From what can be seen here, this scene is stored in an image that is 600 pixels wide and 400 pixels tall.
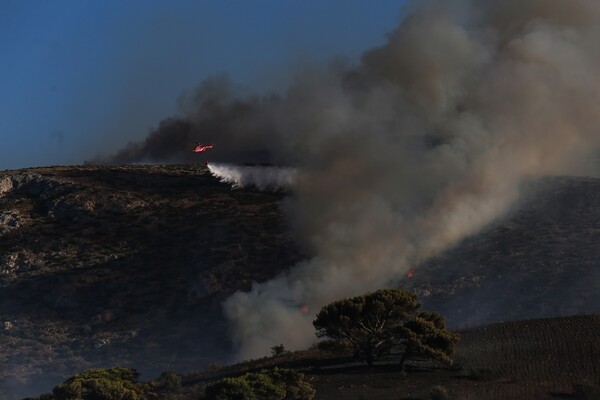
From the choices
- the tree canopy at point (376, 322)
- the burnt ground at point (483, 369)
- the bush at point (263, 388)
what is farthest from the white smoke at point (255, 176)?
the bush at point (263, 388)

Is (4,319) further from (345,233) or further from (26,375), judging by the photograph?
(345,233)

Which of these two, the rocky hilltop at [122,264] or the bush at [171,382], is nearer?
the bush at [171,382]

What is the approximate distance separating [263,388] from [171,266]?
52291 mm

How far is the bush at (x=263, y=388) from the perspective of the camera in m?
40.2

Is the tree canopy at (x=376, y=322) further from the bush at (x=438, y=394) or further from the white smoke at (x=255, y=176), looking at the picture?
the white smoke at (x=255, y=176)

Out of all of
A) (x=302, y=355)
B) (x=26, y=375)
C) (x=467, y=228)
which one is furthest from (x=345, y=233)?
(x=26, y=375)

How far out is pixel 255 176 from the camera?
379 ft

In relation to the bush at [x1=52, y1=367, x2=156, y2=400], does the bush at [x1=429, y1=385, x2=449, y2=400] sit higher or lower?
lower

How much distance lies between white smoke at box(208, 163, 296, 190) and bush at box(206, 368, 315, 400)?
53.9 meters

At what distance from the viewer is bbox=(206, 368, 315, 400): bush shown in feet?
132

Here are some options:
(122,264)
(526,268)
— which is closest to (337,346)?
(526,268)

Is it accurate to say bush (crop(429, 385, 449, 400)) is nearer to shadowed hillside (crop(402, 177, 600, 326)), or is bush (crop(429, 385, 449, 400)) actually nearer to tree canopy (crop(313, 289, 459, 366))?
tree canopy (crop(313, 289, 459, 366))

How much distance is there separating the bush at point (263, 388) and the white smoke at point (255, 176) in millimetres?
53941

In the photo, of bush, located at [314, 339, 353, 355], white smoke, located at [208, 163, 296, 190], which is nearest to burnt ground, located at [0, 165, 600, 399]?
white smoke, located at [208, 163, 296, 190]
